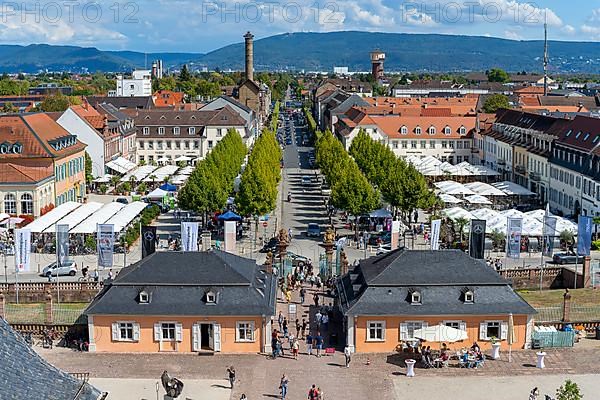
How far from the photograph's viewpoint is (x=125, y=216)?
5688 centimetres

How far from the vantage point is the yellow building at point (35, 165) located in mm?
61812

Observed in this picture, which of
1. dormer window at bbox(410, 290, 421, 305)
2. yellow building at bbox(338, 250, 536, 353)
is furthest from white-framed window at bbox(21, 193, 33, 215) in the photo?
dormer window at bbox(410, 290, 421, 305)

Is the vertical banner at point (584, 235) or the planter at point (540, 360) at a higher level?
the vertical banner at point (584, 235)

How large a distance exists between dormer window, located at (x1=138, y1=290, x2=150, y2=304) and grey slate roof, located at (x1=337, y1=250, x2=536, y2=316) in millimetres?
7921

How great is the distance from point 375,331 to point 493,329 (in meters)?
4.75

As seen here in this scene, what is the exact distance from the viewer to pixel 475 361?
3216cm

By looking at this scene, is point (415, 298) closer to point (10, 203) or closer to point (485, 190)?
point (485, 190)

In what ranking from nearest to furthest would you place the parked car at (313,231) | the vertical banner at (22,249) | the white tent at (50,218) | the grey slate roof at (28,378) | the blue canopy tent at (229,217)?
the grey slate roof at (28,378), the vertical banner at (22,249), the white tent at (50,218), the parked car at (313,231), the blue canopy tent at (229,217)

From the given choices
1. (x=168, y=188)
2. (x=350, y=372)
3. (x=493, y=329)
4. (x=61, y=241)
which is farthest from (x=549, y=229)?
(x=168, y=188)

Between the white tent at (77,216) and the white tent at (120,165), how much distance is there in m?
23.2

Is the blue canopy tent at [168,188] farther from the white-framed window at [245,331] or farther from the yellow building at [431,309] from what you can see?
the yellow building at [431,309]

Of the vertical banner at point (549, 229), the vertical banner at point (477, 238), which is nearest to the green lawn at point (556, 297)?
the vertical banner at point (477, 238)

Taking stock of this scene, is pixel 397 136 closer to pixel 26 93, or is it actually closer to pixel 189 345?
pixel 189 345

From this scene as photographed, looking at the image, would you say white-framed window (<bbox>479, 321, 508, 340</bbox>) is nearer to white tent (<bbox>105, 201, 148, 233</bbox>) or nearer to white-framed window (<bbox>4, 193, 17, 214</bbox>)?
white tent (<bbox>105, 201, 148, 233</bbox>)
